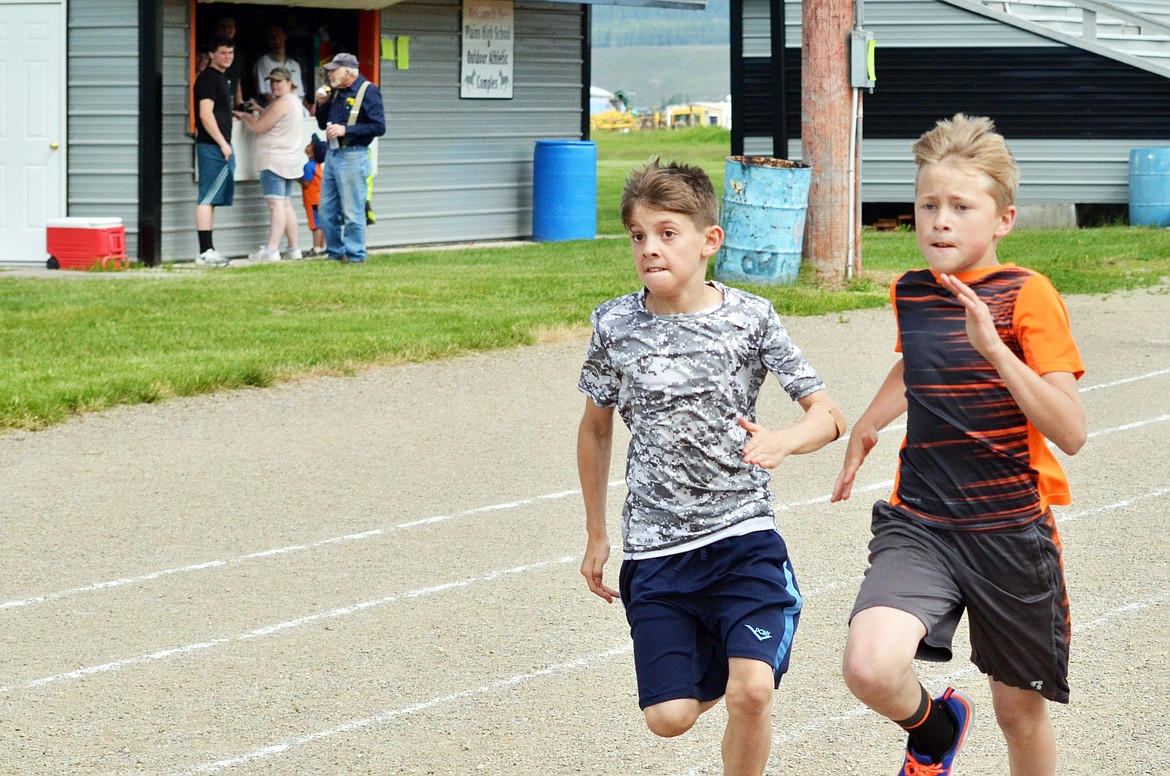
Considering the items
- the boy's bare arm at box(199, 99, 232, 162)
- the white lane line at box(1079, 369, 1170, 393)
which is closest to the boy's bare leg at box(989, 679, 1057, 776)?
the white lane line at box(1079, 369, 1170, 393)

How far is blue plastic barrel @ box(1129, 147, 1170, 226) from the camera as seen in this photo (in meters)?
21.7

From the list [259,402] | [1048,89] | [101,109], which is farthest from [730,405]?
[1048,89]

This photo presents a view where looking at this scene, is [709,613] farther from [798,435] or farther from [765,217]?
[765,217]

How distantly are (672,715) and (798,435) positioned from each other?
2.37ft

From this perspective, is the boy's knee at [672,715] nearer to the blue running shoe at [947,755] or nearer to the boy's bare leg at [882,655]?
the boy's bare leg at [882,655]

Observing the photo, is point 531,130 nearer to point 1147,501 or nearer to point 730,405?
point 1147,501

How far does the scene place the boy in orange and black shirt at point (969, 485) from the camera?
3785mm

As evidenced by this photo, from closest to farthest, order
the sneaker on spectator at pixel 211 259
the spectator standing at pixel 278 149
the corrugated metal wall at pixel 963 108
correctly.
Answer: the sneaker on spectator at pixel 211 259 < the spectator standing at pixel 278 149 < the corrugated metal wall at pixel 963 108

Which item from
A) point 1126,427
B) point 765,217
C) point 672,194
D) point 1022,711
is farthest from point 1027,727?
point 765,217

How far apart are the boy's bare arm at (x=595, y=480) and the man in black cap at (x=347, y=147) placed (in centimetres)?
1249

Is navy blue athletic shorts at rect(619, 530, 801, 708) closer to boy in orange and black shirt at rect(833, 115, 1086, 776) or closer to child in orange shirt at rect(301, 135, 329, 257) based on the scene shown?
boy in orange and black shirt at rect(833, 115, 1086, 776)

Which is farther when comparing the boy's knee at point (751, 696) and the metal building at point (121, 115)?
the metal building at point (121, 115)

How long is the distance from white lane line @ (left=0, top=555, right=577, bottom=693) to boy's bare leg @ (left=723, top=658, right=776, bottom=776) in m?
2.25

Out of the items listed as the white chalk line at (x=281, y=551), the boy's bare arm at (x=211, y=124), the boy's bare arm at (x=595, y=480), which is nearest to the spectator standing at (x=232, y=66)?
the boy's bare arm at (x=211, y=124)
